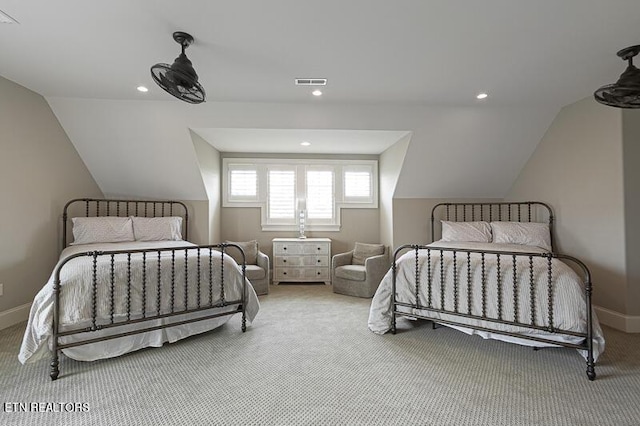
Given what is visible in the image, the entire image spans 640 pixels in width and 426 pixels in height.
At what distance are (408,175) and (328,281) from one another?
2.29 meters

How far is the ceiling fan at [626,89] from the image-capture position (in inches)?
92.3

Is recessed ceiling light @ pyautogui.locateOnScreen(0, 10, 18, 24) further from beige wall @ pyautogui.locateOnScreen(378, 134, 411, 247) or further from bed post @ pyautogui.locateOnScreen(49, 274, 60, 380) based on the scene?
beige wall @ pyautogui.locateOnScreen(378, 134, 411, 247)

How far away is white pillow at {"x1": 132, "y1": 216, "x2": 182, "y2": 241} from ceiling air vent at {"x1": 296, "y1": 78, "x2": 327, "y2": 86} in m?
2.84

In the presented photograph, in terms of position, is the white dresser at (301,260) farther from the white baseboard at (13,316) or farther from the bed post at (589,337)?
the bed post at (589,337)

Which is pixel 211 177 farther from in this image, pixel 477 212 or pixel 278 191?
pixel 477 212

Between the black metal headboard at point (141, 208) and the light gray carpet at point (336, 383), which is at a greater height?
the black metal headboard at point (141, 208)

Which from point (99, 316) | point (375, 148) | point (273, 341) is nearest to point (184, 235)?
point (99, 316)

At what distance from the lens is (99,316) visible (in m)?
2.47

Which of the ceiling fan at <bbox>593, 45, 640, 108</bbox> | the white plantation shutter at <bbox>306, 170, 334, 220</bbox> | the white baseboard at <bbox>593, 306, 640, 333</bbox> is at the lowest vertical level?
the white baseboard at <bbox>593, 306, 640, 333</bbox>

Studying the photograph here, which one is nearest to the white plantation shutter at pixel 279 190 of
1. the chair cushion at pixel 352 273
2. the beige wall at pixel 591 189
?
the chair cushion at pixel 352 273

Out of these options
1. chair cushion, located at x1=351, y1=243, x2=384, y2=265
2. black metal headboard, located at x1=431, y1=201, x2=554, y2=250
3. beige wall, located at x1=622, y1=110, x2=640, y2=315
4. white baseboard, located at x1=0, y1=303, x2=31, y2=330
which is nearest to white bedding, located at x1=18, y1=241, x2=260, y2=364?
white baseboard, located at x1=0, y1=303, x2=31, y2=330

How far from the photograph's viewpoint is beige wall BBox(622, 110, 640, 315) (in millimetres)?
3160

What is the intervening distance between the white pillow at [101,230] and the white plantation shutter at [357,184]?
3630 millimetres

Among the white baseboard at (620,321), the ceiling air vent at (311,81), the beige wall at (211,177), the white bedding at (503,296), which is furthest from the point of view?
the beige wall at (211,177)
